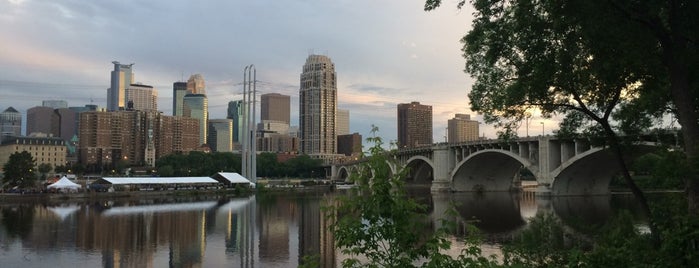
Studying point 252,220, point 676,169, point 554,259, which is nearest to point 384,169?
point 676,169

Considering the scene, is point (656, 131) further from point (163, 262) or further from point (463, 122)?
point (463, 122)

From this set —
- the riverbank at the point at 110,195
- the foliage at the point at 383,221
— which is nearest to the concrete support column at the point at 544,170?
the riverbank at the point at 110,195

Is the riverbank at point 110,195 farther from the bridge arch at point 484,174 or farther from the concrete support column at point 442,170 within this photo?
the bridge arch at point 484,174

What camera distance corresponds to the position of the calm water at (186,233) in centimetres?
3170

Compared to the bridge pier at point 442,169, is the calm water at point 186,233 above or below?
below

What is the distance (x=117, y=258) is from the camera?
3192 centimetres

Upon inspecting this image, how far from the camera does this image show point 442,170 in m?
98.7

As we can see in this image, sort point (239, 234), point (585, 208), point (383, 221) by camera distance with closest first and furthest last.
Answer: point (383, 221), point (239, 234), point (585, 208)

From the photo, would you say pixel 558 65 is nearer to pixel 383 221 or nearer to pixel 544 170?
pixel 383 221

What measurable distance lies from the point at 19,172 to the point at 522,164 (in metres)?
79.8

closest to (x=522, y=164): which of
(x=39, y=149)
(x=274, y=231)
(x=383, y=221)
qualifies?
(x=274, y=231)

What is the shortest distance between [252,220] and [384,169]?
48576 millimetres

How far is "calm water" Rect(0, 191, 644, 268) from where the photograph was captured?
31703 mm

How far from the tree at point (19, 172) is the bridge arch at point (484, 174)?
232 feet
